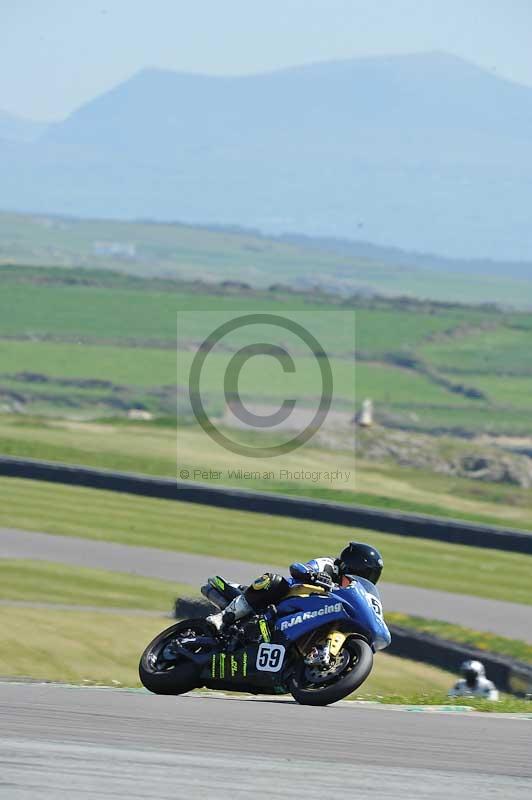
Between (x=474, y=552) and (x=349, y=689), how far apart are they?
21553 mm

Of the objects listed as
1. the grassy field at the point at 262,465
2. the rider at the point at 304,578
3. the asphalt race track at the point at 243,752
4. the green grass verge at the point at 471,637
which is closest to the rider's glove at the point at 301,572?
the rider at the point at 304,578

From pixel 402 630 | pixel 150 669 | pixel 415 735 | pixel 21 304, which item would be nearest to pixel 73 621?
pixel 402 630

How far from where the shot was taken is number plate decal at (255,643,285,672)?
9.98 metres

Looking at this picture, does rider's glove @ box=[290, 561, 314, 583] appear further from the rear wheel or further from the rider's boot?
the rear wheel

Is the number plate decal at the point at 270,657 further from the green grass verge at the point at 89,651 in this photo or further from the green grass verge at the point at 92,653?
the green grass verge at the point at 89,651

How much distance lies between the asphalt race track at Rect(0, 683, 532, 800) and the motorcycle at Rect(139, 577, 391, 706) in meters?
0.40

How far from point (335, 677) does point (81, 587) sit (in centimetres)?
1388

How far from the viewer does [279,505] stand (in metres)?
33.4

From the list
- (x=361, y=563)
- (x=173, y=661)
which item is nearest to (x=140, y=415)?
(x=173, y=661)

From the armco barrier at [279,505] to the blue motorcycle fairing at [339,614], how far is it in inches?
834

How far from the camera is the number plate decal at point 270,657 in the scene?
998cm

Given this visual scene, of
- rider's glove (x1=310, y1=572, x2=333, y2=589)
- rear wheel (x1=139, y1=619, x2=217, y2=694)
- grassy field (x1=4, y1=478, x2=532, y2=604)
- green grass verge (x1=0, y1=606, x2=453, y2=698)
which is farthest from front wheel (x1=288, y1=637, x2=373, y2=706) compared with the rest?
grassy field (x1=4, y1=478, x2=532, y2=604)

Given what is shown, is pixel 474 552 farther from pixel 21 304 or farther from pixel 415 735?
pixel 21 304

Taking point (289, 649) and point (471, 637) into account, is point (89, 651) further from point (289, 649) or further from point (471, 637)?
point (289, 649)
